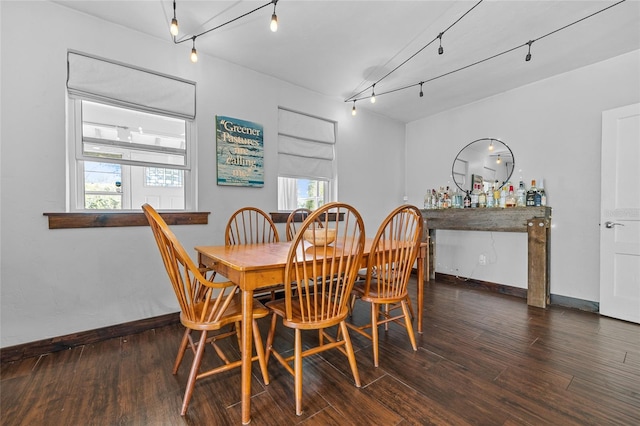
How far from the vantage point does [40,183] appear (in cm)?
204

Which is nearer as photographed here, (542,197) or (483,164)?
(542,197)

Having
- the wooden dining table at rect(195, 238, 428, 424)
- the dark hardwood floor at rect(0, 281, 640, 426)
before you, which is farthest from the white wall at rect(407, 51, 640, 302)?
the wooden dining table at rect(195, 238, 428, 424)

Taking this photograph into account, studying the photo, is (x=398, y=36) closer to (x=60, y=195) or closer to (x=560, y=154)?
(x=560, y=154)

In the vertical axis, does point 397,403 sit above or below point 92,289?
below

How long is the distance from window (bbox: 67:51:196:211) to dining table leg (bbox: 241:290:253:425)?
5.54 feet

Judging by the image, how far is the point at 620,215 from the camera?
261 cm

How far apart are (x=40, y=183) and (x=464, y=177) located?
4562 millimetres

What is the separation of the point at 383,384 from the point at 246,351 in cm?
85

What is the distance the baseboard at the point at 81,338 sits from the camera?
1.93 metres

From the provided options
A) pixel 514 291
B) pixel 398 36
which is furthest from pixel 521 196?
pixel 398 36

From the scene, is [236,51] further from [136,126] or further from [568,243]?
[568,243]

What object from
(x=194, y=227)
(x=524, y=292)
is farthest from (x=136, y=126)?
(x=524, y=292)

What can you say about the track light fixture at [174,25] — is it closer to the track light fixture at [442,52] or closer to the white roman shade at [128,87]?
the white roman shade at [128,87]

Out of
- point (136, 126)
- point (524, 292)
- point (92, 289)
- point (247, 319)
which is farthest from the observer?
point (524, 292)
